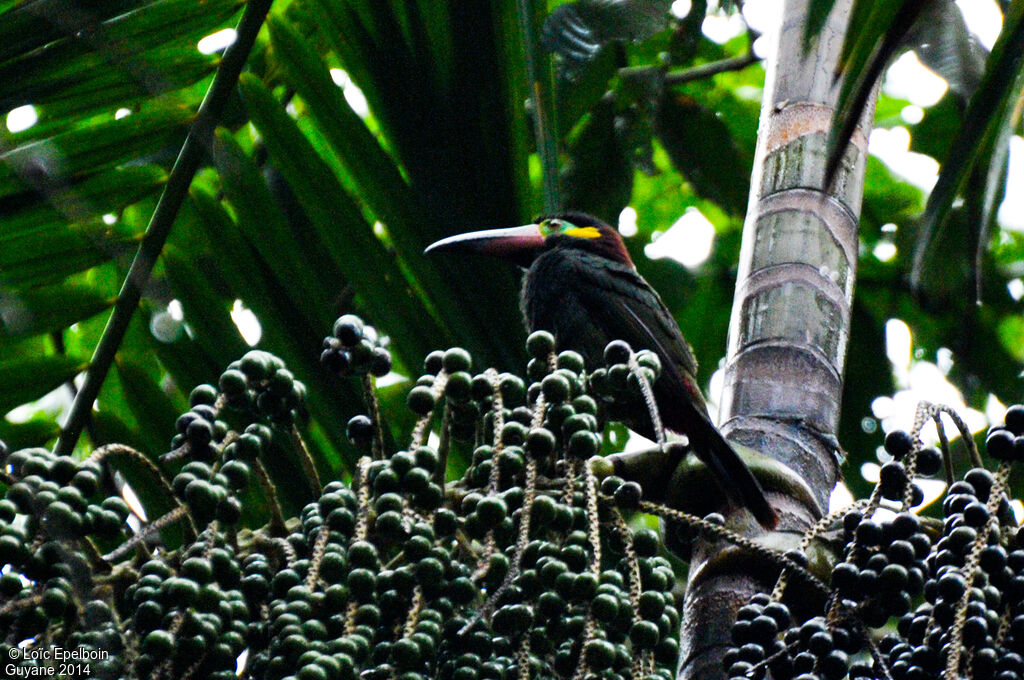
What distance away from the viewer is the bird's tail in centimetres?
165

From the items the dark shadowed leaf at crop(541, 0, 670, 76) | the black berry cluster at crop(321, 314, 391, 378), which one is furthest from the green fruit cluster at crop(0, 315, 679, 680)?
the dark shadowed leaf at crop(541, 0, 670, 76)

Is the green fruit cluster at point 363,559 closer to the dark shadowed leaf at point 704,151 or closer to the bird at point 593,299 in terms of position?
the bird at point 593,299

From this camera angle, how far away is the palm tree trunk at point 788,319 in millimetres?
1634

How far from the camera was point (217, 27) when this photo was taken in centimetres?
214

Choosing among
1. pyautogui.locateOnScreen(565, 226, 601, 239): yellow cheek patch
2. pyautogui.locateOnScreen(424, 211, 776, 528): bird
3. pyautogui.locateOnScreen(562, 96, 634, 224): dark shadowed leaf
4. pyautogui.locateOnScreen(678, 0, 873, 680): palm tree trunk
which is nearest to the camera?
pyautogui.locateOnScreen(678, 0, 873, 680): palm tree trunk

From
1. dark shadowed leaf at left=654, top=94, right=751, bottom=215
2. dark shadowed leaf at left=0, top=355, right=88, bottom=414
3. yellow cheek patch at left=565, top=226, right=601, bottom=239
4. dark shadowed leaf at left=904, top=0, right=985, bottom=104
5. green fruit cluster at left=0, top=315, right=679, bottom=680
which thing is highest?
dark shadowed leaf at left=654, top=94, right=751, bottom=215

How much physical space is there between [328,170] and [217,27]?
32 cm

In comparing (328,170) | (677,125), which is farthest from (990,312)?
(328,170)

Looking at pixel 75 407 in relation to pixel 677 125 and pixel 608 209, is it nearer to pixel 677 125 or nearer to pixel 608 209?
pixel 608 209

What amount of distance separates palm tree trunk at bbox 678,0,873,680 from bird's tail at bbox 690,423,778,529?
5cm

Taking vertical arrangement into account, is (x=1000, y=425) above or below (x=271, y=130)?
below

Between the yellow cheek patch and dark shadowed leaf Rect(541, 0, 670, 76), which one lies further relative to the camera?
the yellow cheek patch

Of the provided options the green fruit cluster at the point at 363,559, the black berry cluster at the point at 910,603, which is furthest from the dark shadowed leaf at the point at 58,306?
the black berry cluster at the point at 910,603

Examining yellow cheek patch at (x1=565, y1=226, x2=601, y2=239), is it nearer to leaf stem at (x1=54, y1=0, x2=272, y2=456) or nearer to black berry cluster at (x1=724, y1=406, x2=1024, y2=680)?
leaf stem at (x1=54, y1=0, x2=272, y2=456)
